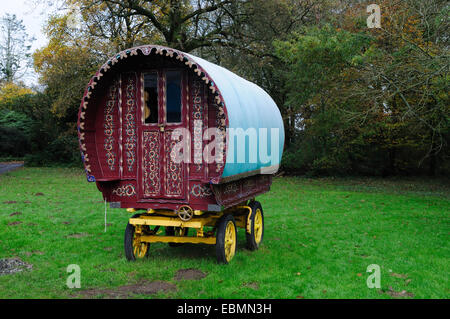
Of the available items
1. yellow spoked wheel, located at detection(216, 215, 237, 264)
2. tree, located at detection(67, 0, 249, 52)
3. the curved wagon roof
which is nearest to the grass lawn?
yellow spoked wheel, located at detection(216, 215, 237, 264)

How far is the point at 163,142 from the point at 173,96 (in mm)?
804

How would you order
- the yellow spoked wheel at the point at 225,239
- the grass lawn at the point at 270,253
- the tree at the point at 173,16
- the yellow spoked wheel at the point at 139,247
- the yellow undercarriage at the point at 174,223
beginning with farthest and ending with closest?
the tree at the point at 173,16, the yellow spoked wheel at the point at 139,247, the yellow spoked wheel at the point at 225,239, the yellow undercarriage at the point at 174,223, the grass lawn at the point at 270,253

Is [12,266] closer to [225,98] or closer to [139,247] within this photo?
[139,247]

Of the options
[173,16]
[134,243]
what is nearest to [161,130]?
[134,243]

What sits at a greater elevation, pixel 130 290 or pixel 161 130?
pixel 161 130

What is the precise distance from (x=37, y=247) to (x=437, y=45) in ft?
42.4

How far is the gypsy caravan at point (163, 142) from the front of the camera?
698 centimetres

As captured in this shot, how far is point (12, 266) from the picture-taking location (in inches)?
294

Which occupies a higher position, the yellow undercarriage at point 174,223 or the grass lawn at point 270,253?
the yellow undercarriage at point 174,223

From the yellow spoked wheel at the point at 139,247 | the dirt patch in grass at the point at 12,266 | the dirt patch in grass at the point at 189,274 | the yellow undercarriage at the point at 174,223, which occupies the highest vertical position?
the yellow undercarriage at the point at 174,223

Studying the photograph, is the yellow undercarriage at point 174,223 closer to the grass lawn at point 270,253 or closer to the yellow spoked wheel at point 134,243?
the yellow spoked wheel at point 134,243

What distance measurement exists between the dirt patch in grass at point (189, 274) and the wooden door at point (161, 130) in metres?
1.23

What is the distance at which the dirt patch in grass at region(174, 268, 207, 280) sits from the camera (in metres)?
6.75

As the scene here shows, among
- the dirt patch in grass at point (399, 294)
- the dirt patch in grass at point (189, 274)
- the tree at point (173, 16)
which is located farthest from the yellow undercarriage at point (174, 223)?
the tree at point (173, 16)
